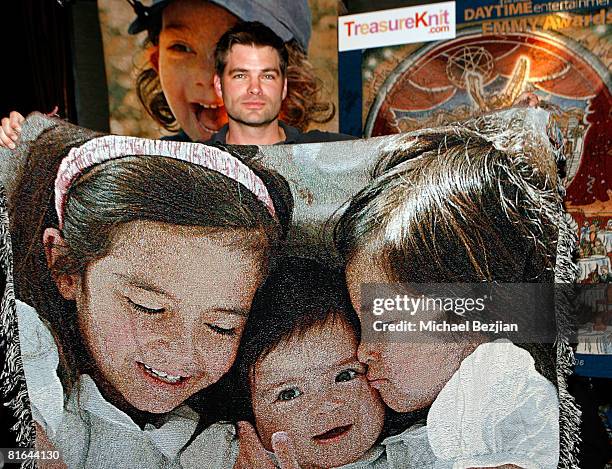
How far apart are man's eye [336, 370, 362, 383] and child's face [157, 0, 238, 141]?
1194 millimetres

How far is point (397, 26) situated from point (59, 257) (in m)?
1.26

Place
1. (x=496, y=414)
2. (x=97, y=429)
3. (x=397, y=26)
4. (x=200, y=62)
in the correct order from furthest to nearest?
(x=200, y=62) < (x=397, y=26) < (x=97, y=429) < (x=496, y=414)

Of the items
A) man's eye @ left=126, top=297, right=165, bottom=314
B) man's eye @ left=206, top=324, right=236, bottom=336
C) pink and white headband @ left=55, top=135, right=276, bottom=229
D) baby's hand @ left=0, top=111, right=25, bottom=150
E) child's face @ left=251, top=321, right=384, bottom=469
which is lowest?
child's face @ left=251, top=321, right=384, bottom=469

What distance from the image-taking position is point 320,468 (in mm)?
1573

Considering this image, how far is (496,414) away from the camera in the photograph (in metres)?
1.53

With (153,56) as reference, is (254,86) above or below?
below

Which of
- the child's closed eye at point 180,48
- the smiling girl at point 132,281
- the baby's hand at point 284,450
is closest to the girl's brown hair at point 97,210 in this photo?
the smiling girl at point 132,281

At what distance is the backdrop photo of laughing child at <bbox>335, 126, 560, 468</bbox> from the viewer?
1.52 meters

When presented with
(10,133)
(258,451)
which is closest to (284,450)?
(258,451)

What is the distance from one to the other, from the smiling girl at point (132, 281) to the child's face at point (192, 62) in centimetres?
86

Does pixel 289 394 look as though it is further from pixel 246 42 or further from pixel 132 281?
pixel 246 42

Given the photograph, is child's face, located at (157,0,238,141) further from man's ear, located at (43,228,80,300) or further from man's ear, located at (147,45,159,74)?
man's ear, located at (43,228,80,300)

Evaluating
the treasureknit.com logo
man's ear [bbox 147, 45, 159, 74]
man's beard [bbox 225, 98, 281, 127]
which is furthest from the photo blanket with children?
man's ear [bbox 147, 45, 159, 74]

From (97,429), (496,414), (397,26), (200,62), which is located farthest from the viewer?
(200,62)
